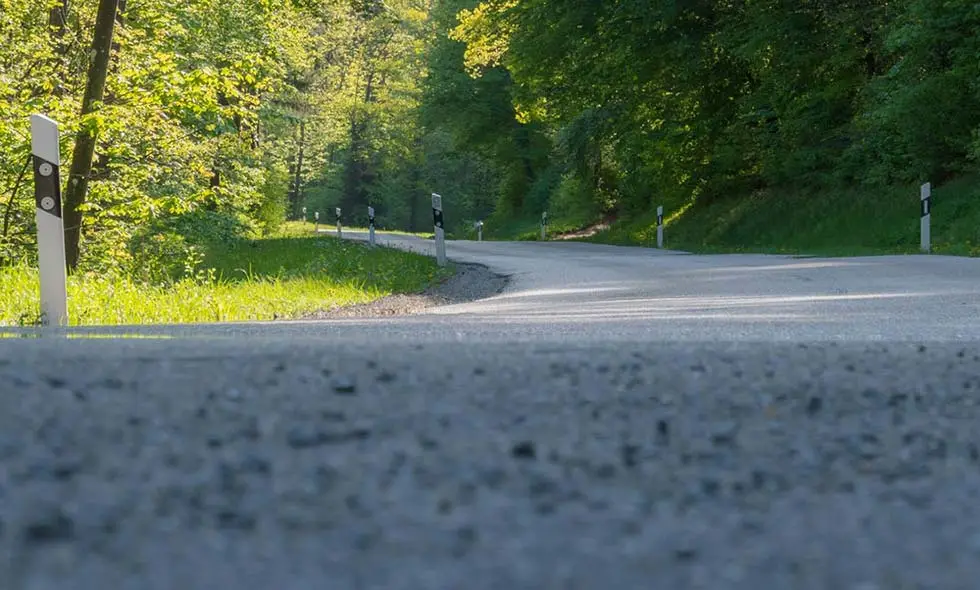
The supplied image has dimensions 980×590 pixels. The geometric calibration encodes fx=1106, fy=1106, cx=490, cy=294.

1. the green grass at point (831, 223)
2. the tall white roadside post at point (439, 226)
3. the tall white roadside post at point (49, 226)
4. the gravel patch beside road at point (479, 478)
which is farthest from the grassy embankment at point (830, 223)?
the gravel patch beside road at point (479, 478)

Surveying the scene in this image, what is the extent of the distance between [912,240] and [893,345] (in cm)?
1784

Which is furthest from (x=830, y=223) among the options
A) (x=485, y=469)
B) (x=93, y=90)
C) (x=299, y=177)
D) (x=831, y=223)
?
(x=299, y=177)

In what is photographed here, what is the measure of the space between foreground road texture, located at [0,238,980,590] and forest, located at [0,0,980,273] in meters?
10.6

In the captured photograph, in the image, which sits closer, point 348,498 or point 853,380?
point 348,498

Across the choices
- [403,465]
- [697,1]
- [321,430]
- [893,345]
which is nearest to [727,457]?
[403,465]

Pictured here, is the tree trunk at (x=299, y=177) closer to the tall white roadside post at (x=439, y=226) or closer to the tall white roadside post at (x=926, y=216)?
the tall white roadside post at (x=439, y=226)

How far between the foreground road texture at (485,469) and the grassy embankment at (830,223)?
13.3 meters

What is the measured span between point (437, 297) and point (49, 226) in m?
4.70

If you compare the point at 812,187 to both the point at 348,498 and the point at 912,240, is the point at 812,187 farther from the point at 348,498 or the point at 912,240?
the point at 348,498

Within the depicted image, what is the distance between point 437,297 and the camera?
1158 centimetres

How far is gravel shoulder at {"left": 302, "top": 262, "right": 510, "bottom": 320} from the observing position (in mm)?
9464

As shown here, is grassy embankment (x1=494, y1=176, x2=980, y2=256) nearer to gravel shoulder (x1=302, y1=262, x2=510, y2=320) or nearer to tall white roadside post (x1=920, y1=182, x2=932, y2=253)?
tall white roadside post (x1=920, y1=182, x2=932, y2=253)

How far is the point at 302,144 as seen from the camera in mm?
72562

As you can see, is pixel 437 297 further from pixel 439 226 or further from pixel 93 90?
pixel 439 226
